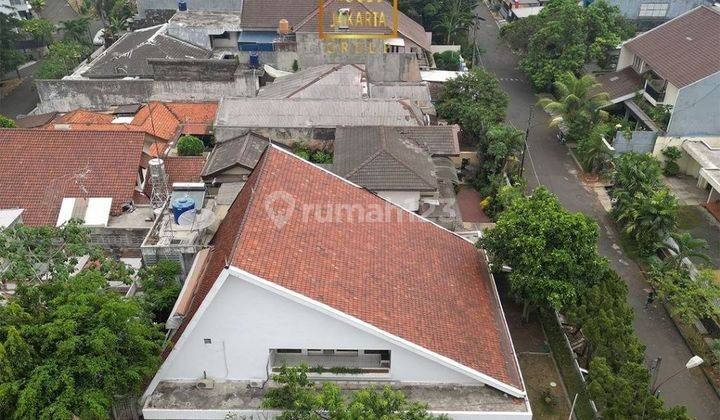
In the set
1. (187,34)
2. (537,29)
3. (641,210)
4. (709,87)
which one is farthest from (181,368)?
(537,29)

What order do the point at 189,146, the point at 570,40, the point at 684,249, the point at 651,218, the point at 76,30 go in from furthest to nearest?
the point at 76,30
the point at 570,40
the point at 189,146
the point at 651,218
the point at 684,249

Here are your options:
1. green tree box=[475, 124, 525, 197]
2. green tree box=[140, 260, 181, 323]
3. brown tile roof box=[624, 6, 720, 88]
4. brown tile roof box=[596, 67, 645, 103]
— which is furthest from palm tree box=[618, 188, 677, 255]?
green tree box=[140, 260, 181, 323]

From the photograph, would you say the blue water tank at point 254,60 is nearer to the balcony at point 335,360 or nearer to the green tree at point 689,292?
the green tree at point 689,292

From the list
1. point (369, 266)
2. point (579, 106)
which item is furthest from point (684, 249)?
point (369, 266)

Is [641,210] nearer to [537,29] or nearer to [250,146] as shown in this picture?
[250,146]

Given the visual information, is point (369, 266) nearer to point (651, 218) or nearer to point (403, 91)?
point (651, 218)

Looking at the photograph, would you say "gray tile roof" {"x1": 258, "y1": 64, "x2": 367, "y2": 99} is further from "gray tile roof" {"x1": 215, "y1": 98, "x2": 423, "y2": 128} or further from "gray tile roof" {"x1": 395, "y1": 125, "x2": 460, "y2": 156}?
"gray tile roof" {"x1": 395, "y1": 125, "x2": 460, "y2": 156}
